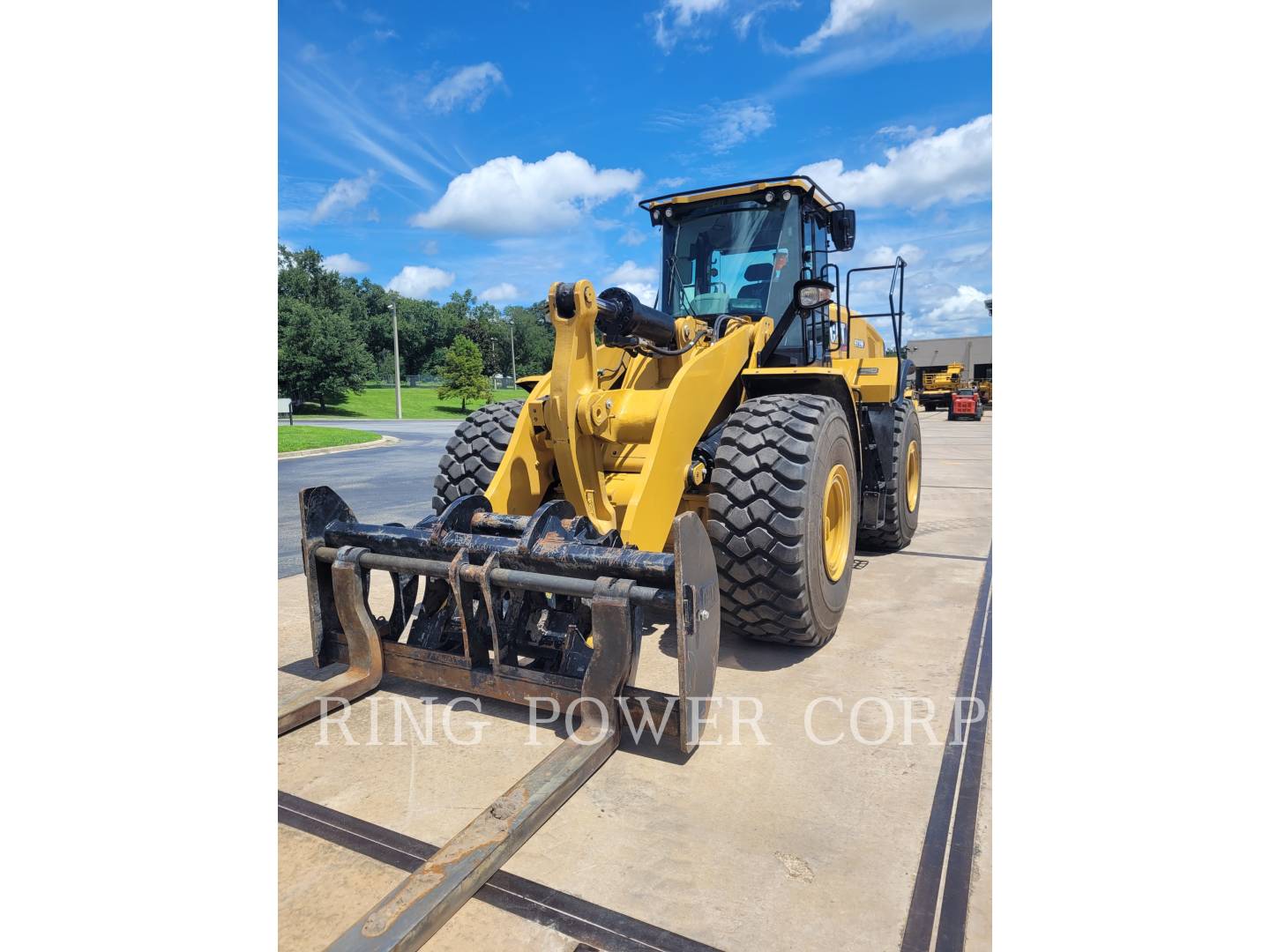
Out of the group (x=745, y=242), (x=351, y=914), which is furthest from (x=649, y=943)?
(x=745, y=242)

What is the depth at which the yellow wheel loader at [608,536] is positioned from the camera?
9.41 ft

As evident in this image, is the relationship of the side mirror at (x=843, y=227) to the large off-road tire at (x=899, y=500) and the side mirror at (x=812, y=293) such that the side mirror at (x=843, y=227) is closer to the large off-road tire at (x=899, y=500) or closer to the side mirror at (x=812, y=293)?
the side mirror at (x=812, y=293)

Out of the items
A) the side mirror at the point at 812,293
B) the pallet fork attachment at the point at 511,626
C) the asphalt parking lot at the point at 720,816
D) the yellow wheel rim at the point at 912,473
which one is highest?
the side mirror at the point at 812,293

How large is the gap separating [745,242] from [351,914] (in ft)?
15.0

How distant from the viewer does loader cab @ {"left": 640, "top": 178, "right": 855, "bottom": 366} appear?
516cm

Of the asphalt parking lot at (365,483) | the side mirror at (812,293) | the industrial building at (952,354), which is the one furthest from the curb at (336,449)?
the industrial building at (952,354)

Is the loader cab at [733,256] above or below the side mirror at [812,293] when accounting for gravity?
above

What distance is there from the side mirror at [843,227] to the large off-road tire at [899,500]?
1.66 m

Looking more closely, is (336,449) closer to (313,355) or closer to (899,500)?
(899,500)

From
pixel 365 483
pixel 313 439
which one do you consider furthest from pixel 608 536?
pixel 313 439

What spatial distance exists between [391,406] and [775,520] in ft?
147

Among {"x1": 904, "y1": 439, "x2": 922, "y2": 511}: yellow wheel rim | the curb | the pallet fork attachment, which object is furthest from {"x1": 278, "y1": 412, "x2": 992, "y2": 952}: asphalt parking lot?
the curb

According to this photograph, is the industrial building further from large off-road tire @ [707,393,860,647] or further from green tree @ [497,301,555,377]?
large off-road tire @ [707,393,860,647]

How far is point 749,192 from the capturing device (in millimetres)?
5184
